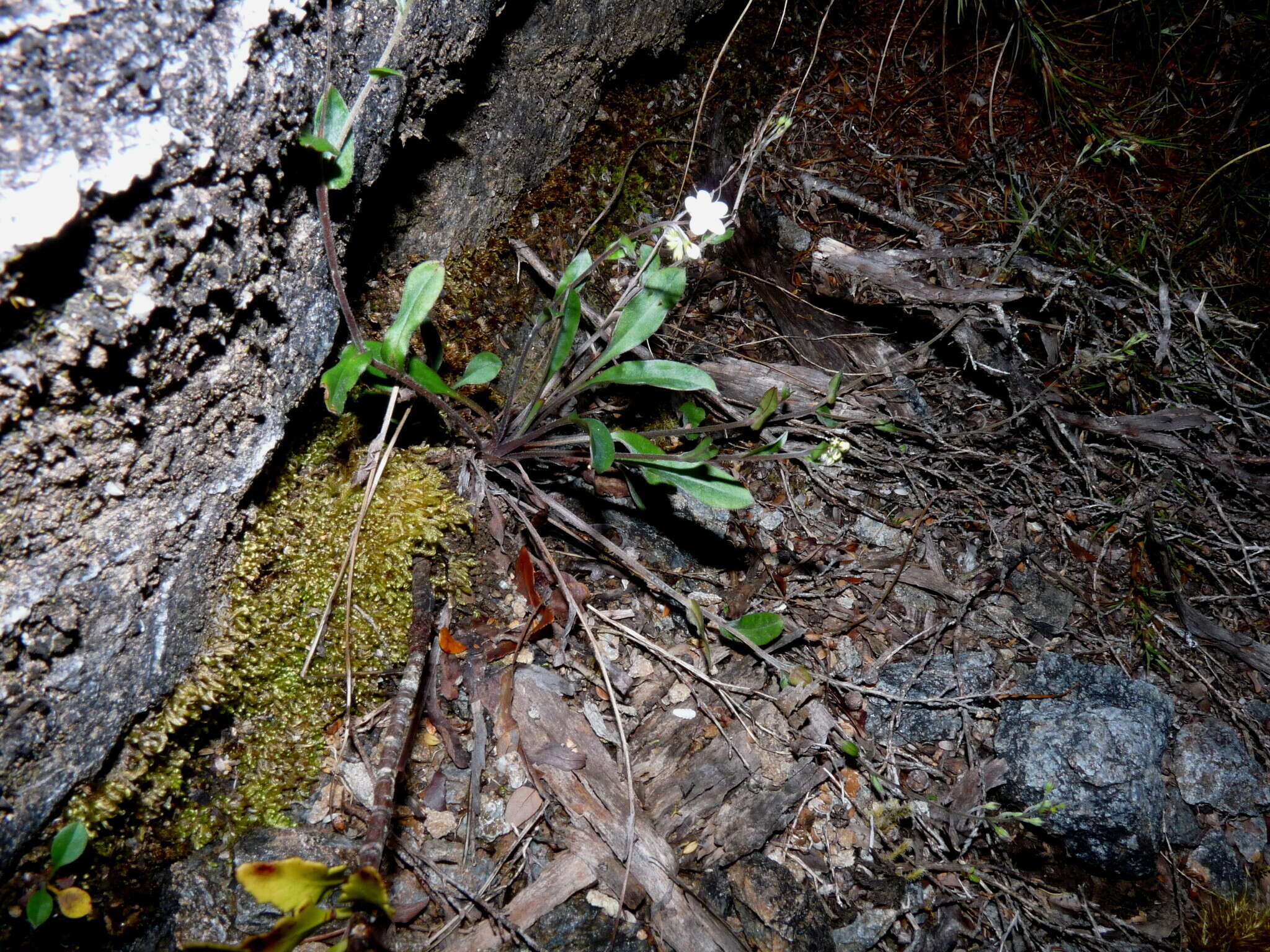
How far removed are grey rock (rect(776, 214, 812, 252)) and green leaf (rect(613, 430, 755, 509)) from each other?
57.1 inches

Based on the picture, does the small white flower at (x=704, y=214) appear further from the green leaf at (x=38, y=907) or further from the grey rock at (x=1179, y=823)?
the grey rock at (x=1179, y=823)

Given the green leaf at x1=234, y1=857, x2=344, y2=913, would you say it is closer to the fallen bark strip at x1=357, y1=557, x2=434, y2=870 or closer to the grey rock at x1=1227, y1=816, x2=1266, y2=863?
the fallen bark strip at x1=357, y1=557, x2=434, y2=870

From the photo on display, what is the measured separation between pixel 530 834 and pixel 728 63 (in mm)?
2987

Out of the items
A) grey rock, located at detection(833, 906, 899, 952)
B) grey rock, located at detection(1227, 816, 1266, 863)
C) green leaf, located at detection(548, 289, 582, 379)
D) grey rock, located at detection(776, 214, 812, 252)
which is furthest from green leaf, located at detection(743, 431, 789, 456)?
grey rock, located at detection(1227, 816, 1266, 863)

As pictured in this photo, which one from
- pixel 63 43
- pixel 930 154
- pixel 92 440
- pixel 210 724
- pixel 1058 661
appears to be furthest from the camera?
pixel 930 154

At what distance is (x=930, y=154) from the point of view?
3334 mm

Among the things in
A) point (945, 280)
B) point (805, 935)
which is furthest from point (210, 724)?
point (945, 280)

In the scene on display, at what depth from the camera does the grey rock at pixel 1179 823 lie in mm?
2201

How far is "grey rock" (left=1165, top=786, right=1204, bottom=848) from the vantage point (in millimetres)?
2201

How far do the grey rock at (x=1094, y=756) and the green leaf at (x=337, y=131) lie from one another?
236cm

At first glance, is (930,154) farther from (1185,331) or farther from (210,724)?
(210,724)

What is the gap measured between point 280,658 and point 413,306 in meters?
0.90

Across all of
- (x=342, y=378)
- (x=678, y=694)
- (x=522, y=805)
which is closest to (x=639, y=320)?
(x=342, y=378)

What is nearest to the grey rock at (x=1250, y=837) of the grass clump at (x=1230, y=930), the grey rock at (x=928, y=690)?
the grass clump at (x=1230, y=930)
